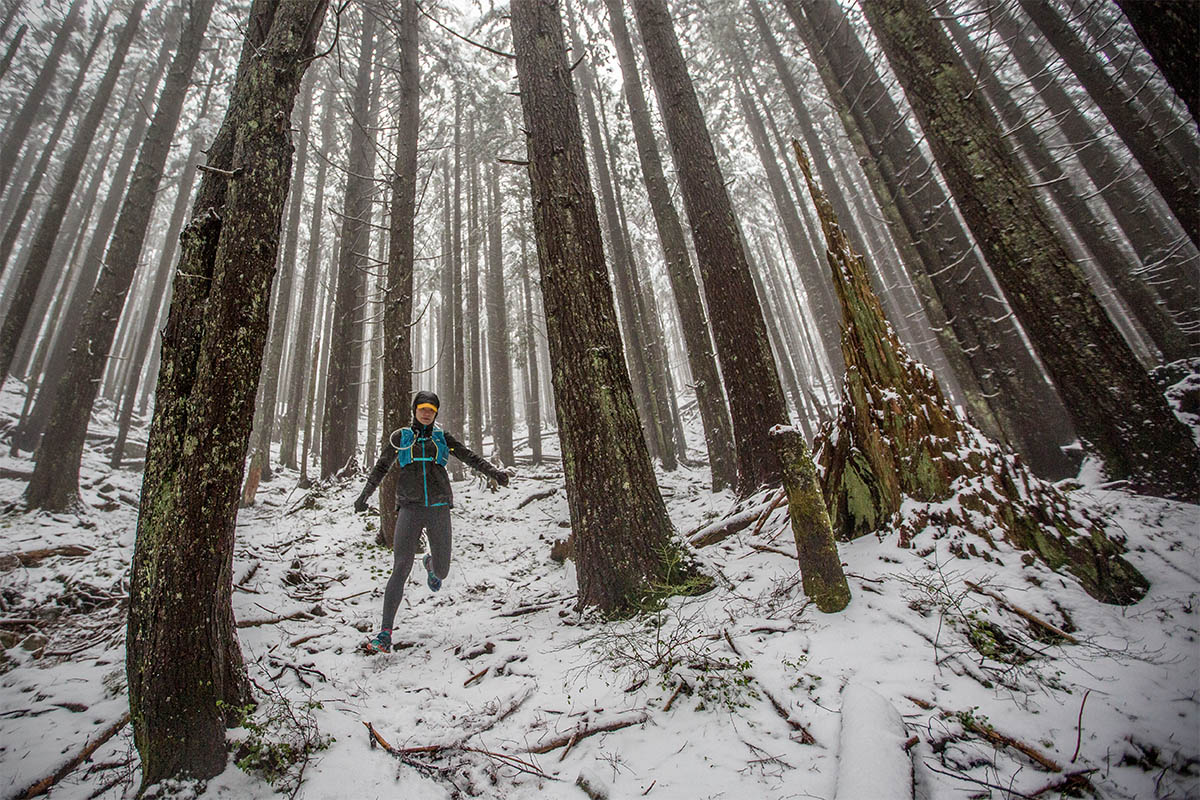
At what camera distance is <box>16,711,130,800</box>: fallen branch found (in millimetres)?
2119

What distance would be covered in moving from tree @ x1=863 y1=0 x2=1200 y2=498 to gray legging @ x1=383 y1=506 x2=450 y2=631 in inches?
212

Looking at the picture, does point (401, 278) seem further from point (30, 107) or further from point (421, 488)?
point (30, 107)

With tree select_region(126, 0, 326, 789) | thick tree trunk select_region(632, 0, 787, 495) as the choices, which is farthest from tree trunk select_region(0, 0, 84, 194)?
thick tree trunk select_region(632, 0, 787, 495)

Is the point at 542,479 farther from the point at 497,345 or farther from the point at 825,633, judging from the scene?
the point at 825,633

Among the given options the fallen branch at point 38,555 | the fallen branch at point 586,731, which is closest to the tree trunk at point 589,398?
the fallen branch at point 586,731

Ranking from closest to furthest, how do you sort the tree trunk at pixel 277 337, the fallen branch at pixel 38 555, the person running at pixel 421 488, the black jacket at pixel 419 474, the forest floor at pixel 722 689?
the forest floor at pixel 722 689 → the person running at pixel 421 488 → the black jacket at pixel 419 474 → the fallen branch at pixel 38 555 → the tree trunk at pixel 277 337

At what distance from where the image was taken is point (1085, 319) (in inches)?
148

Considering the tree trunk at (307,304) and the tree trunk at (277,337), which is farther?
the tree trunk at (307,304)

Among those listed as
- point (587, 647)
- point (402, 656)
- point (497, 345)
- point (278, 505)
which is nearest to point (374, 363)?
point (497, 345)

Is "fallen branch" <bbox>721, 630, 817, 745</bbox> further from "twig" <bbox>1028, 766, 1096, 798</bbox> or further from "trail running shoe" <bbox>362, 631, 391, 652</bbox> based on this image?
"trail running shoe" <bbox>362, 631, 391, 652</bbox>

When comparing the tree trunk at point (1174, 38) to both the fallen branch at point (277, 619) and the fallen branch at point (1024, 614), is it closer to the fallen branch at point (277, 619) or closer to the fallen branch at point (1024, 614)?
the fallen branch at point (1024, 614)

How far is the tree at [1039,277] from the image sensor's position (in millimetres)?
3518

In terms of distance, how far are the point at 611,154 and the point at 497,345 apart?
6160mm

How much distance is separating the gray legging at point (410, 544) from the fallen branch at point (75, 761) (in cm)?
150
